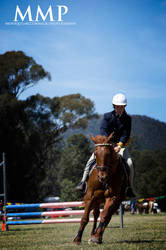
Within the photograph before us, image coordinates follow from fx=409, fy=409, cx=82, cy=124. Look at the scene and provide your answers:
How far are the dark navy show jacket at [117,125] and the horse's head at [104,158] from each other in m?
0.89

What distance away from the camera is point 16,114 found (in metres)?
38.8

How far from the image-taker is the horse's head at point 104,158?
719 centimetres

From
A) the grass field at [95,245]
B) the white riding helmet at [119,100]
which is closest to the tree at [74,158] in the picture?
the grass field at [95,245]

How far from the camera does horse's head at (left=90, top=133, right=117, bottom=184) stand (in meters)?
7.19

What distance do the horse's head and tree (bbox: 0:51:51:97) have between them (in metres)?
33.5

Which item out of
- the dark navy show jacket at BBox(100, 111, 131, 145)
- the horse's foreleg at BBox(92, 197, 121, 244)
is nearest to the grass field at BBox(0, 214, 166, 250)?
the horse's foreleg at BBox(92, 197, 121, 244)

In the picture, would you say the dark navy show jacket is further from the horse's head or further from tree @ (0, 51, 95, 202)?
tree @ (0, 51, 95, 202)

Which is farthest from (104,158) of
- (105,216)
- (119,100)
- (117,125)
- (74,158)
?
(74,158)

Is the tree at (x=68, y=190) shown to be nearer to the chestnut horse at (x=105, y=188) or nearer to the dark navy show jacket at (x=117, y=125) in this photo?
the dark navy show jacket at (x=117, y=125)

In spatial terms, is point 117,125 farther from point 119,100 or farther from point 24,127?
point 24,127

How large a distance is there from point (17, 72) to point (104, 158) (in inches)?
1371

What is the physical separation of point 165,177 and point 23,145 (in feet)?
137

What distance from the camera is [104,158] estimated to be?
7.31 metres

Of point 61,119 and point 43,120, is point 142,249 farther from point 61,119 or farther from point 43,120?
point 61,119
